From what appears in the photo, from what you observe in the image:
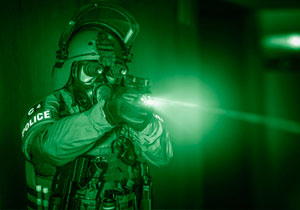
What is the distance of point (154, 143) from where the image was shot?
86 cm

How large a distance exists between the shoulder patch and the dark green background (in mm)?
53

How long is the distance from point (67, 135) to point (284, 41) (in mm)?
1190

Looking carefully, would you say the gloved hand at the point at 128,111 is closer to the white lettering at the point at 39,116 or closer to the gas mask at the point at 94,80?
the gas mask at the point at 94,80

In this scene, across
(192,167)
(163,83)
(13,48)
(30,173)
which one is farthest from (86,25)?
(192,167)

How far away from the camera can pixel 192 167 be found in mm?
1138

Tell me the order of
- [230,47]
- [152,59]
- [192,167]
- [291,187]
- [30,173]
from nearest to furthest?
1. [30,173]
2. [152,59]
3. [192,167]
4. [230,47]
5. [291,187]

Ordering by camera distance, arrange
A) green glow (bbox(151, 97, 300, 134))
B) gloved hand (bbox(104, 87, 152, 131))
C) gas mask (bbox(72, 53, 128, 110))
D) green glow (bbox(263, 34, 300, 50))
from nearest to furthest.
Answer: gloved hand (bbox(104, 87, 152, 131)) → gas mask (bbox(72, 53, 128, 110)) → green glow (bbox(151, 97, 300, 134)) → green glow (bbox(263, 34, 300, 50))

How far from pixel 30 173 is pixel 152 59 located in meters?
0.55

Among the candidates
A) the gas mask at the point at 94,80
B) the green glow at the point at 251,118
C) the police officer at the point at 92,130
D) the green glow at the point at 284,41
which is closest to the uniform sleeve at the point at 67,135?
the police officer at the point at 92,130

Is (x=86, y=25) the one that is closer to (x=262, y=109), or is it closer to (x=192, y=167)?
(x=192, y=167)

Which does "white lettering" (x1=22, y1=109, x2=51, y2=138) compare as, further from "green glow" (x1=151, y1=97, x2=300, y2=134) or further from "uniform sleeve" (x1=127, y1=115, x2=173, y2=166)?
"green glow" (x1=151, y1=97, x2=300, y2=134)

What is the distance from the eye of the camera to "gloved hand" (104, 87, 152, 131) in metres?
0.71

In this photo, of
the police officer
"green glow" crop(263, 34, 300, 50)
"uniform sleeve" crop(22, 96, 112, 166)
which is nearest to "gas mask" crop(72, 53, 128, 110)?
the police officer

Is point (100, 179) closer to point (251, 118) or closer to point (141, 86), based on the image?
point (141, 86)
